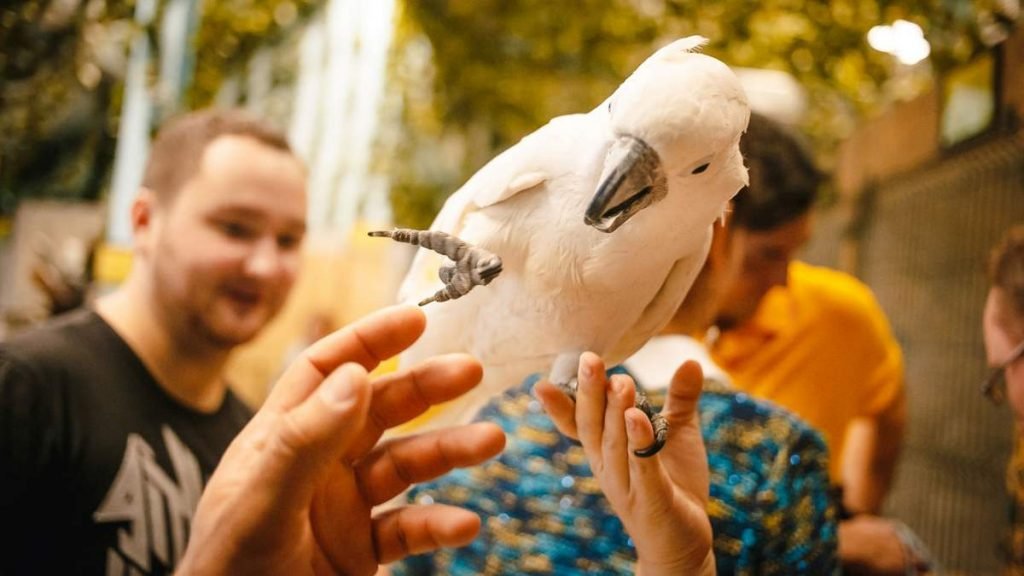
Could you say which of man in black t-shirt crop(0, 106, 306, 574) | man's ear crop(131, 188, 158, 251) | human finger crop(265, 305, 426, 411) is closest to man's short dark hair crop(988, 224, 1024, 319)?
human finger crop(265, 305, 426, 411)

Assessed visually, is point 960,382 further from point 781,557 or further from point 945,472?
point 781,557


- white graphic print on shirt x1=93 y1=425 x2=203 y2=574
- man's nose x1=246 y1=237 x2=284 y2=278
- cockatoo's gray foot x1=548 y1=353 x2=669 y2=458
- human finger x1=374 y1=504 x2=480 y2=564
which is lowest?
white graphic print on shirt x1=93 y1=425 x2=203 y2=574

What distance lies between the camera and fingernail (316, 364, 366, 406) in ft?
1.76

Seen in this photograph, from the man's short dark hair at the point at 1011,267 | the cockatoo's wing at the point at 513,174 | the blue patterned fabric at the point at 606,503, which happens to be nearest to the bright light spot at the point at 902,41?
the man's short dark hair at the point at 1011,267

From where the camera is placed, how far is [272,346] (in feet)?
6.02

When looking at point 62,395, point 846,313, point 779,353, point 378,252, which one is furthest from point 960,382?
point 62,395

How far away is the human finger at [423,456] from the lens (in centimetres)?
74

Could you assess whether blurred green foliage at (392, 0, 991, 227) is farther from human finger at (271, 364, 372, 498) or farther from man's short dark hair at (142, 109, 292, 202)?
human finger at (271, 364, 372, 498)

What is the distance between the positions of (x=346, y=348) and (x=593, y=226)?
0.85 feet

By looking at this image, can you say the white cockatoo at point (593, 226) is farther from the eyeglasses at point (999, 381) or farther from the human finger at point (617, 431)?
the eyeglasses at point (999, 381)

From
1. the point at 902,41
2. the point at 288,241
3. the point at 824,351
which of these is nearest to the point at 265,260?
the point at 288,241

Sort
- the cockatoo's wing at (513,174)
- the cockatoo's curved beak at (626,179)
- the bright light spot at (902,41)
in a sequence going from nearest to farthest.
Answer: the cockatoo's curved beak at (626,179)
the cockatoo's wing at (513,174)
the bright light spot at (902,41)

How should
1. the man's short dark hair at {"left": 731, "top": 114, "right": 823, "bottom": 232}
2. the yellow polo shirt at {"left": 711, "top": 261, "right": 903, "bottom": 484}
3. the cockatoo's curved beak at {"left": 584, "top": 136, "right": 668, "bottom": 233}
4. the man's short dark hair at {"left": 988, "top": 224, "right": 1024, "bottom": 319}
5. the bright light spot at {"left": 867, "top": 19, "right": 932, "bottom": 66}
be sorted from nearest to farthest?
the cockatoo's curved beak at {"left": 584, "top": 136, "right": 668, "bottom": 233}
the man's short dark hair at {"left": 988, "top": 224, "right": 1024, "bottom": 319}
the bright light spot at {"left": 867, "top": 19, "right": 932, "bottom": 66}
the man's short dark hair at {"left": 731, "top": 114, "right": 823, "bottom": 232}
the yellow polo shirt at {"left": 711, "top": 261, "right": 903, "bottom": 484}

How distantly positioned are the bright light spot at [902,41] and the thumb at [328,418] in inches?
36.6
